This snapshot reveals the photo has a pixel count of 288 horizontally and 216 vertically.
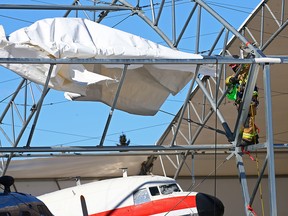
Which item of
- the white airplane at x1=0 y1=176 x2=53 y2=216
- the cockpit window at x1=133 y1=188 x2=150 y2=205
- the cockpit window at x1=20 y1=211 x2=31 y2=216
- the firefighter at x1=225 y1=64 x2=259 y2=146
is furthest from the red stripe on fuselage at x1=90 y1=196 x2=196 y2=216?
the cockpit window at x1=20 y1=211 x2=31 y2=216

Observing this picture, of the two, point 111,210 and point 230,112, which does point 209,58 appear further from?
point 230,112

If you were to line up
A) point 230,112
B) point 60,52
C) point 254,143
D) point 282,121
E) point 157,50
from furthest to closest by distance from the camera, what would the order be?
point 282,121, point 230,112, point 254,143, point 157,50, point 60,52

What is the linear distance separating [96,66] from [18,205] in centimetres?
386

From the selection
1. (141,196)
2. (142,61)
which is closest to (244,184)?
Answer: (141,196)

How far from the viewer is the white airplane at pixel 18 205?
38.2 feet

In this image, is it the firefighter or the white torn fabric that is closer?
the white torn fabric

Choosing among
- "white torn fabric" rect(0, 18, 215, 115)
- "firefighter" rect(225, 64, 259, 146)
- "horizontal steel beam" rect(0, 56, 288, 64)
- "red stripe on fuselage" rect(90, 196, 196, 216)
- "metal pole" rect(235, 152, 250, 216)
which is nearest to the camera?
"horizontal steel beam" rect(0, 56, 288, 64)

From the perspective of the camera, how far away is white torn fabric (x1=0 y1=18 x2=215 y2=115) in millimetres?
13742

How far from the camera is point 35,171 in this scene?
24.3 metres

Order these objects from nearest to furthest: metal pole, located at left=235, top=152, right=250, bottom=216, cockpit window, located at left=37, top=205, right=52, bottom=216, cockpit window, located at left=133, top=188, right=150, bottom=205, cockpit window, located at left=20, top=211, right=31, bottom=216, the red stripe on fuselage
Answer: cockpit window, located at left=20, top=211, right=31, bottom=216 → cockpit window, located at left=37, top=205, right=52, bottom=216 → metal pole, located at left=235, top=152, right=250, bottom=216 → the red stripe on fuselage → cockpit window, located at left=133, top=188, right=150, bottom=205

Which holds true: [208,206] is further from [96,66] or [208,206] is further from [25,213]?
[25,213]

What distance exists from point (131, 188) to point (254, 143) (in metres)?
3.34

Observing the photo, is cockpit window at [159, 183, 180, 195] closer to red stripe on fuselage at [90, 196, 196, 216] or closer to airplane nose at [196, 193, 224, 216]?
red stripe on fuselage at [90, 196, 196, 216]

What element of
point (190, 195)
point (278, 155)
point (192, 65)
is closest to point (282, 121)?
point (278, 155)
